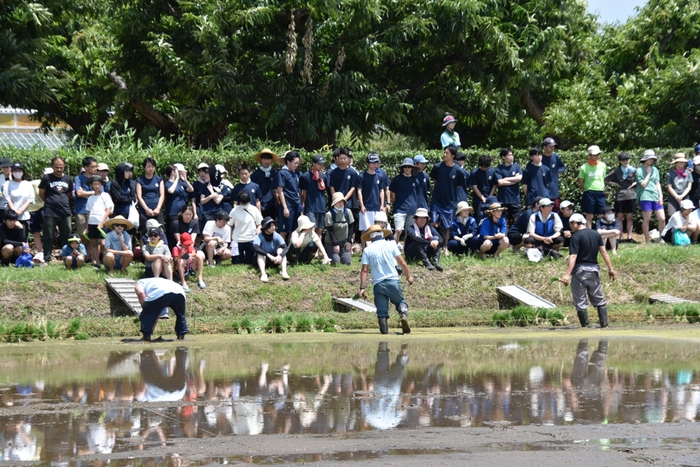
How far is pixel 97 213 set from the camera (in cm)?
1950

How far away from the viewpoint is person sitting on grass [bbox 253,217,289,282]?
1966 centimetres

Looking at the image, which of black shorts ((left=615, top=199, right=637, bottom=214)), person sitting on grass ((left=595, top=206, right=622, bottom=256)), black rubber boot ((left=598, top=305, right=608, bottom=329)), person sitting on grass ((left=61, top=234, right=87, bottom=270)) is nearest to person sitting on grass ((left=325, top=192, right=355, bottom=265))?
person sitting on grass ((left=61, top=234, right=87, bottom=270))

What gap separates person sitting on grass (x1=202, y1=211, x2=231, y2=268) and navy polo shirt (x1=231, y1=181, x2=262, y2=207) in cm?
80

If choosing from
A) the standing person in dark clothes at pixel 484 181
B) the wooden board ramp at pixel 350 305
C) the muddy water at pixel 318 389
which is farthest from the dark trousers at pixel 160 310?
the standing person in dark clothes at pixel 484 181

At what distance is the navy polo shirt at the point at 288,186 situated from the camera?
20641mm

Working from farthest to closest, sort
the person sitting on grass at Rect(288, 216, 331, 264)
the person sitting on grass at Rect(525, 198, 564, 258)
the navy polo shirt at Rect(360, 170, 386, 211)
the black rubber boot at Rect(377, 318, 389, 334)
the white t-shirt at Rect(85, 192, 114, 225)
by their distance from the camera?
the navy polo shirt at Rect(360, 170, 386, 211) → the person sitting on grass at Rect(525, 198, 564, 258) → the person sitting on grass at Rect(288, 216, 331, 264) → the white t-shirt at Rect(85, 192, 114, 225) → the black rubber boot at Rect(377, 318, 389, 334)

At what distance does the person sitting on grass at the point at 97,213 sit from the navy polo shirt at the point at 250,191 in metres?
2.43

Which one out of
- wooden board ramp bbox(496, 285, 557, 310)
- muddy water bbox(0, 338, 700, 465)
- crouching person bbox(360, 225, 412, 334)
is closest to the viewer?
muddy water bbox(0, 338, 700, 465)

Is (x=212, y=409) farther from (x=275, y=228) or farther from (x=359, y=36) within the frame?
(x=359, y=36)

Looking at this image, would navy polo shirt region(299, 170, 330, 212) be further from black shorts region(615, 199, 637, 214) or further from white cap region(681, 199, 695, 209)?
white cap region(681, 199, 695, 209)

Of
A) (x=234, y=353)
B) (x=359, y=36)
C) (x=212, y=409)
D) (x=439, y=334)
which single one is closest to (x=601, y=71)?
(x=359, y=36)

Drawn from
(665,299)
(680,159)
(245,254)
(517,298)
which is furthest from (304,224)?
(680,159)

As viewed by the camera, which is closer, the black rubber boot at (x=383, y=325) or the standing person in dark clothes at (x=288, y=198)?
the black rubber boot at (x=383, y=325)

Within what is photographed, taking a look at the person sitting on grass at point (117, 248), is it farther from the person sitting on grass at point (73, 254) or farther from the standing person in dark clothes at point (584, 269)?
the standing person in dark clothes at point (584, 269)
